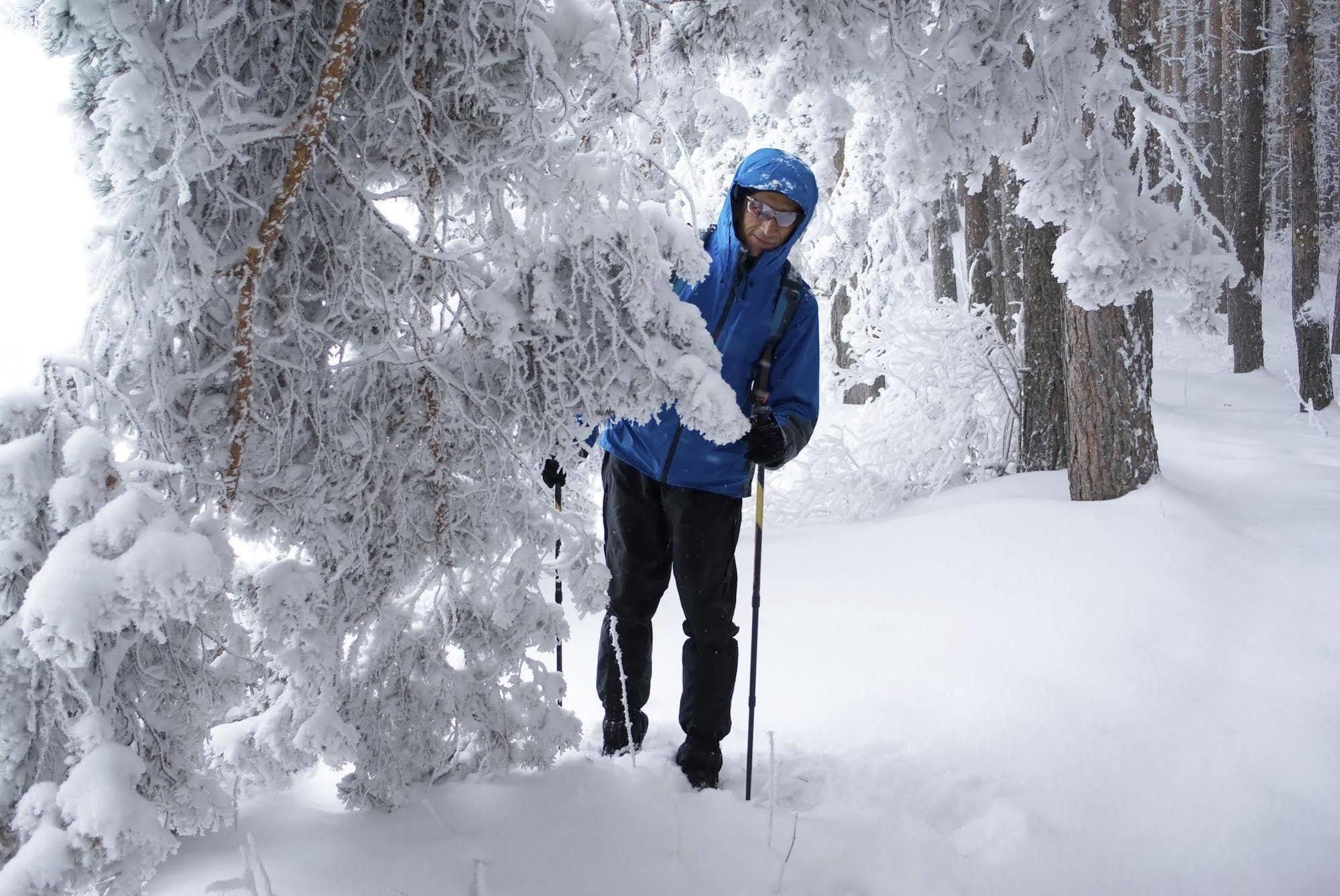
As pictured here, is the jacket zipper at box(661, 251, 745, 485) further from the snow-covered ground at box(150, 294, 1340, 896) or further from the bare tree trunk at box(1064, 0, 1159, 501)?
the bare tree trunk at box(1064, 0, 1159, 501)

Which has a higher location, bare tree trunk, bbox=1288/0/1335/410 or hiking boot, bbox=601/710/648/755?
bare tree trunk, bbox=1288/0/1335/410

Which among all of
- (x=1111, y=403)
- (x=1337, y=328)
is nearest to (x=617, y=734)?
(x=1111, y=403)

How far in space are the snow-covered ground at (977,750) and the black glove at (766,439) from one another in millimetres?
1127

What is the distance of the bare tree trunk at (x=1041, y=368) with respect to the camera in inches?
259

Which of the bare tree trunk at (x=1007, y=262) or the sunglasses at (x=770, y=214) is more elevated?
the bare tree trunk at (x=1007, y=262)

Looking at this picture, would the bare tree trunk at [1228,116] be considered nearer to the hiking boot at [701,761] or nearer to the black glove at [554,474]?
the hiking boot at [701,761]

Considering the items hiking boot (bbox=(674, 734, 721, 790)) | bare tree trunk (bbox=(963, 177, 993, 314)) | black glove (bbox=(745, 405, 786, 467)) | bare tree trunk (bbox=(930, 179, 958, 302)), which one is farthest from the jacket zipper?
bare tree trunk (bbox=(930, 179, 958, 302))

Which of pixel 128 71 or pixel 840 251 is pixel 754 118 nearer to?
pixel 840 251

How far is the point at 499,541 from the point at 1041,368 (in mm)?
5908

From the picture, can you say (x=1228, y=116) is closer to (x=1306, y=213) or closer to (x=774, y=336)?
(x=1306, y=213)

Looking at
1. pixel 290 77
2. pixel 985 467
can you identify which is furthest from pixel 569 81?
pixel 985 467

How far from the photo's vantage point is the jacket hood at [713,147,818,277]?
2867 mm

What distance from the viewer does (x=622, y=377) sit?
2.27 m

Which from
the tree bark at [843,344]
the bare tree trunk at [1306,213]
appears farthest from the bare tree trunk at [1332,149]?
the tree bark at [843,344]
